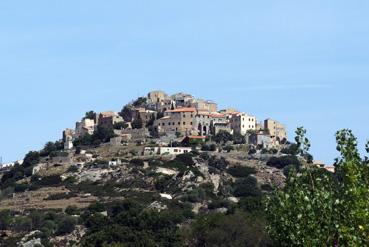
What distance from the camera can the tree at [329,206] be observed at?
28828mm

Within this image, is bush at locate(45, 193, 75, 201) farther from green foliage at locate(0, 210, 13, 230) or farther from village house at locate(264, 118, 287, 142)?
village house at locate(264, 118, 287, 142)

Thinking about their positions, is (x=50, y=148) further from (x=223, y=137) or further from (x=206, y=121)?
(x=223, y=137)

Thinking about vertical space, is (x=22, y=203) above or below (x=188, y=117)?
below

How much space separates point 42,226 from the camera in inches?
4193

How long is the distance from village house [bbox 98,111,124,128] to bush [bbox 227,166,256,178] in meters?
27.2

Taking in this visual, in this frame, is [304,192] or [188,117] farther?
[188,117]

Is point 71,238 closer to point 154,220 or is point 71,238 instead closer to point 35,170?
point 154,220

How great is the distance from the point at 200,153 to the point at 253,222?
2123 inches

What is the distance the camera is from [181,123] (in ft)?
469

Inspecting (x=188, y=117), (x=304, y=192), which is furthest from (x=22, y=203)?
(x=304, y=192)

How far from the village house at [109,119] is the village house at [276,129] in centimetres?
2260

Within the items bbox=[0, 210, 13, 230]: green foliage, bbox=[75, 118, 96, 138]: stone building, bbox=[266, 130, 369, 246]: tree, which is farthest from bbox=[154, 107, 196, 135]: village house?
bbox=[266, 130, 369, 246]: tree

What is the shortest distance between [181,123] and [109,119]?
515 inches

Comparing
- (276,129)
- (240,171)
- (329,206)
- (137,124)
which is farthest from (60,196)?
(329,206)
